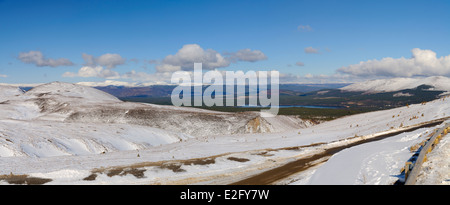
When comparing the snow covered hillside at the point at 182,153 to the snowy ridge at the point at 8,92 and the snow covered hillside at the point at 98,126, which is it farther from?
the snowy ridge at the point at 8,92

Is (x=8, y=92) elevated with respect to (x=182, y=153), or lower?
elevated

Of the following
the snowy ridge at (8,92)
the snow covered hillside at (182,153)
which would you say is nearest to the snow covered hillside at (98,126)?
the snow covered hillside at (182,153)

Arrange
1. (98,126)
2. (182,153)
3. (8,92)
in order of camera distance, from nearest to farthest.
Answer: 1. (182,153)
2. (98,126)
3. (8,92)

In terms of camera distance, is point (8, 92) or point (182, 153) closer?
point (182, 153)

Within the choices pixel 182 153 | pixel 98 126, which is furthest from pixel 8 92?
pixel 182 153

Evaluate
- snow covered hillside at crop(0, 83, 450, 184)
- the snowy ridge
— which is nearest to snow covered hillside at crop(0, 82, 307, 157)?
snow covered hillside at crop(0, 83, 450, 184)

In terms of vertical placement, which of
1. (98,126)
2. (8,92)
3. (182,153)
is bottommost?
(182,153)

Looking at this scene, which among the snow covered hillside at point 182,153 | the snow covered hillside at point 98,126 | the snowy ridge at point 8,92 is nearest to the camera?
the snow covered hillside at point 182,153

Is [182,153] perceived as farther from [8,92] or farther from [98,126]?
[8,92]

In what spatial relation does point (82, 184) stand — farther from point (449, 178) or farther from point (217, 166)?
point (449, 178)

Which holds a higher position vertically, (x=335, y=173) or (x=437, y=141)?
(x=437, y=141)
